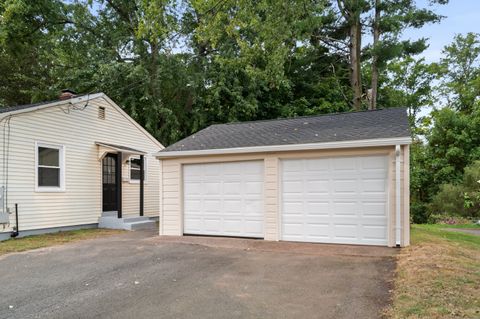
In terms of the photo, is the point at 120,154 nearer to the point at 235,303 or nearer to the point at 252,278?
the point at 252,278

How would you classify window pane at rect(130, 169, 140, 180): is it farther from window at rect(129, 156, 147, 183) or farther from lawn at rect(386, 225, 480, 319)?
lawn at rect(386, 225, 480, 319)

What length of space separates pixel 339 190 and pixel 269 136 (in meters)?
2.34

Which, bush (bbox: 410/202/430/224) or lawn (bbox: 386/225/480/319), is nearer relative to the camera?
lawn (bbox: 386/225/480/319)

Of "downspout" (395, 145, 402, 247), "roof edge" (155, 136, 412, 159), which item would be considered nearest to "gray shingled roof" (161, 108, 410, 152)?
"roof edge" (155, 136, 412, 159)

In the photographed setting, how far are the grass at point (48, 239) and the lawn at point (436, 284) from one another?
772cm

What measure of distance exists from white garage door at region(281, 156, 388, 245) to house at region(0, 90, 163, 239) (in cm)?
596

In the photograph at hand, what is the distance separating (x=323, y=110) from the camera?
2045 centimetres

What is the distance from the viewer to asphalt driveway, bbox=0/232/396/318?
4.23m

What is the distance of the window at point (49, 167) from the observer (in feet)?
35.1

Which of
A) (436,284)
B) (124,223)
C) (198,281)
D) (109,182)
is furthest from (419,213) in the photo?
(198,281)

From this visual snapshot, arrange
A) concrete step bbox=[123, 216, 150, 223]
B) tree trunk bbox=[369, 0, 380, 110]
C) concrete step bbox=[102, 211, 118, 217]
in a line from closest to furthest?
concrete step bbox=[123, 216, 150, 223], concrete step bbox=[102, 211, 118, 217], tree trunk bbox=[369, 0, 380, 110]

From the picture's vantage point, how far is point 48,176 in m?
11.0

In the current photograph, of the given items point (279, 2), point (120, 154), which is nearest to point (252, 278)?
point (279, 2)

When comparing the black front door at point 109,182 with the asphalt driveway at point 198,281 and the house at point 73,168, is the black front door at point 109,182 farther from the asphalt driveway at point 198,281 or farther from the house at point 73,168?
the asphalt driveway at point 198,281
